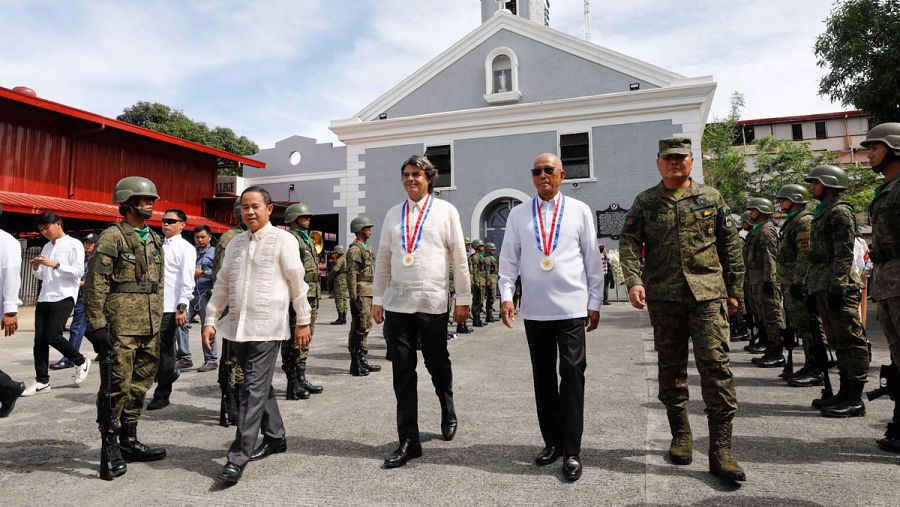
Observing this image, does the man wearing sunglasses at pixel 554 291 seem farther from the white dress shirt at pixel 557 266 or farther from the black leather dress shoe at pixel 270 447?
the black leather dress shoe at pixel 270 447

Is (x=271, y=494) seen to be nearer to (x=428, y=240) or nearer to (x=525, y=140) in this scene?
(x=428, y=240)

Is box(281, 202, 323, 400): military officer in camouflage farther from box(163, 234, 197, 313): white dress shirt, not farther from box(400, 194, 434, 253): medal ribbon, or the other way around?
box(400, 194, 434, 253): medal ribbon

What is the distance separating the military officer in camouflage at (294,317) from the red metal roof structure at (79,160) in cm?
1102

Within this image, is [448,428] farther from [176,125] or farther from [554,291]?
[176,125]

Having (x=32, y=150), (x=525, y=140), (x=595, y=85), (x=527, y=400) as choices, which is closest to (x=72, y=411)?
(x=527, y=400)

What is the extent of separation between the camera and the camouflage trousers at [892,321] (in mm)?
3701

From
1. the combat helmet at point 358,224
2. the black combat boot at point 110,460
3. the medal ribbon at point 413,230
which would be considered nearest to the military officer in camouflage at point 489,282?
the combat helmet at point 358,224

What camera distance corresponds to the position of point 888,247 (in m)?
3.80

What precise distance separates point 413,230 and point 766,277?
5.19 metres

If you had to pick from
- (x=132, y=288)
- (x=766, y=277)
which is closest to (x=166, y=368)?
(x=132, y=288)

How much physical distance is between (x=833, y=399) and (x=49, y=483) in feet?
19.9

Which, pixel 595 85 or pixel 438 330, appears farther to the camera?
pixel 595 85

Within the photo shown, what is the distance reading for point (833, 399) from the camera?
15.9 feet

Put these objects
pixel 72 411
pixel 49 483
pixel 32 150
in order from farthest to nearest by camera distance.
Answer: pixel 32 150 → pixel 72 411 → pixel 49 483
